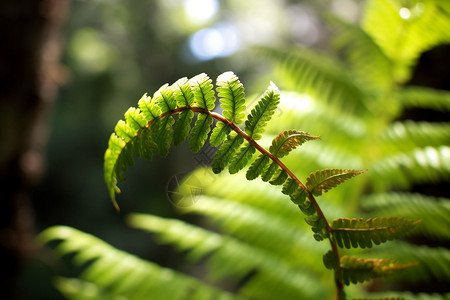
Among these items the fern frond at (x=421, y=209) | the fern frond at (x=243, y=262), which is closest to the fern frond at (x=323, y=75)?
the fern frond at (x=421, y=209)

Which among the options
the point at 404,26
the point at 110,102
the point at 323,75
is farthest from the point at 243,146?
the point at 110,102

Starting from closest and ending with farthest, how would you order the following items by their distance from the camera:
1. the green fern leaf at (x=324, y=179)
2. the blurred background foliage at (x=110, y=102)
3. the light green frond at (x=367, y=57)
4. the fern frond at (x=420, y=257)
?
the green fern leaf at (x=324, y=179)
the fern frond at (x=420, y=257)
the light green frond at (x=367, y=57)
the blurred background foliage at (x=110, y=102)

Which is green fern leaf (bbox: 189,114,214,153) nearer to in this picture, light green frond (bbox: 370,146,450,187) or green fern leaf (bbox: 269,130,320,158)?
green fern leaf (bbox: 269,130,320,158)

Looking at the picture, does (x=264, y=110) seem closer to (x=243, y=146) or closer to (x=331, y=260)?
(x=243, y=146)

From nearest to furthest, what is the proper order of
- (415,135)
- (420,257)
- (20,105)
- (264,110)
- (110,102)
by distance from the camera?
(264,110) → (420,257) → (415,135) → (20,105) → (110,102)

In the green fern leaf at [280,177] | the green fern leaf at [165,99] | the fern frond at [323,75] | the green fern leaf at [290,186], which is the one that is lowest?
the green fern leaf at [290,186]

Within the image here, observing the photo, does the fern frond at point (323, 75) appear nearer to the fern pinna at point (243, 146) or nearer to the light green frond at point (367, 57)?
the light green frond at point (367, 57)
